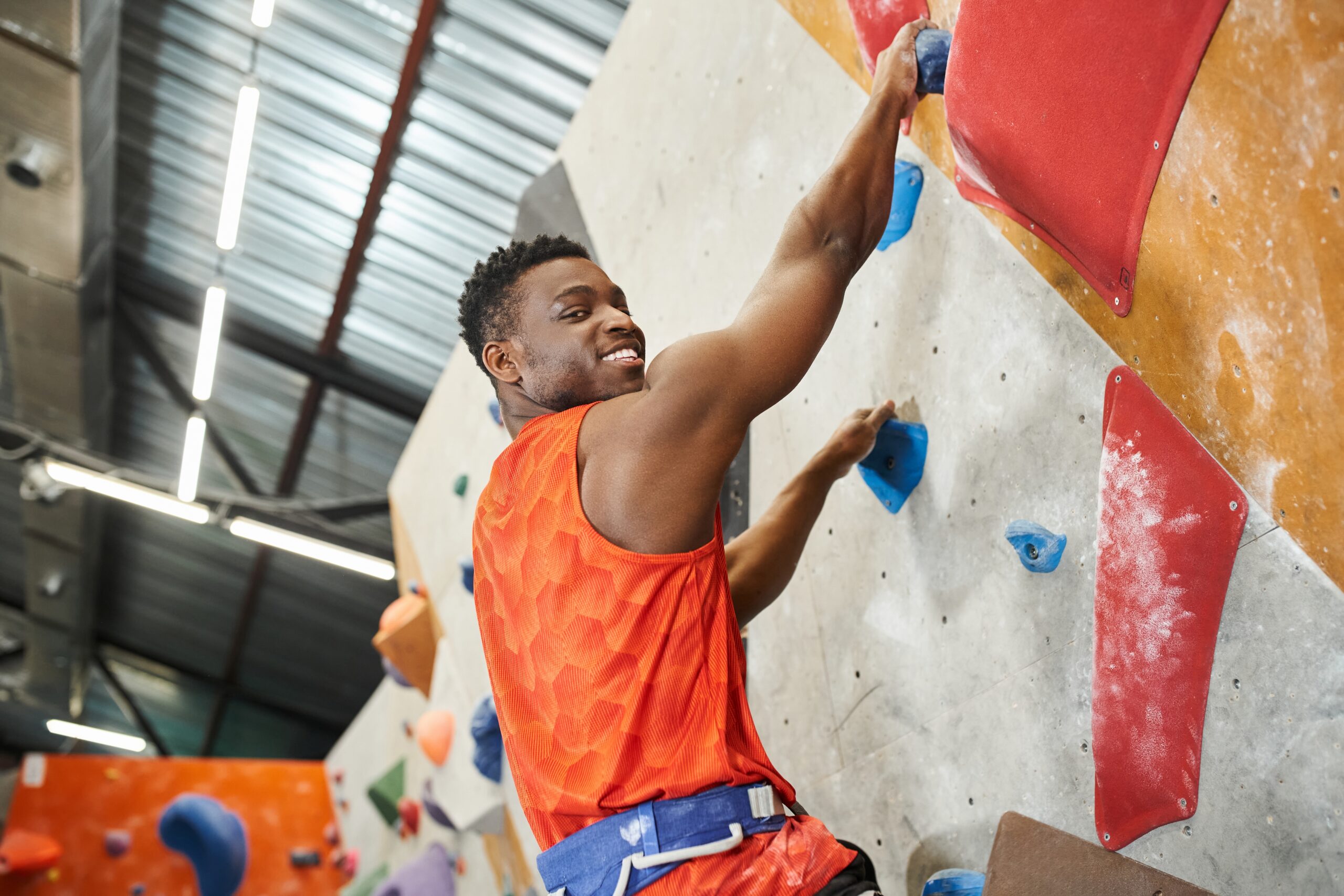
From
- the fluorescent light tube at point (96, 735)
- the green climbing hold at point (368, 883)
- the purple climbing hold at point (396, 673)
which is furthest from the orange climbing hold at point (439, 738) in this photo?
the fluorescent light tube at point (96, 735)

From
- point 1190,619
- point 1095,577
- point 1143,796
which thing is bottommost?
point 1143,796

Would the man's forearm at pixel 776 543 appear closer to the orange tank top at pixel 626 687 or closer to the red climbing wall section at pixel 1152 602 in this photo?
the orange tank top at pixel 626 687

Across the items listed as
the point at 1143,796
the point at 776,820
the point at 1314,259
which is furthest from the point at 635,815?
the point at 1314,259

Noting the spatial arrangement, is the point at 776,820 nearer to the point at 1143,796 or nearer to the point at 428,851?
the point at 1143,796

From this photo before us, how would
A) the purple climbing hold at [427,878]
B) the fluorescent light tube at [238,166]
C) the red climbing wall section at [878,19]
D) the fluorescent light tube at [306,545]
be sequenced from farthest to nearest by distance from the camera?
the fluorescent light tube at [306,545]
the fluorescent light tube at [238,166]
the purple climbing hold at [427,878]
the red climbing wall section at [878,19]

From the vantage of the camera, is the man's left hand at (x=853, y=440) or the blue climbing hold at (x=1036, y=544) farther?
the man's left hand at (x=853, y=440)

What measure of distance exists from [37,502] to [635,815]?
31.2 feet

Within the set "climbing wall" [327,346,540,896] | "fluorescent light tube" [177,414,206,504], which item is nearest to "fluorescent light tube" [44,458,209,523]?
"fluorescent light tube" [177,414,206,504]

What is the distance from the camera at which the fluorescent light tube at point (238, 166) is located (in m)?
6.39

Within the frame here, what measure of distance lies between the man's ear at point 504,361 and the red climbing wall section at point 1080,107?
0.73m

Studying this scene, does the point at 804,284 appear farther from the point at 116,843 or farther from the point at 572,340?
the point at 116,843

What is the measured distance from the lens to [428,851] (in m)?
4.78

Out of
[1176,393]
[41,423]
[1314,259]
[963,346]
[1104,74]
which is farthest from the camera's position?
[41,423]

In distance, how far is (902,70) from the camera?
5.71 ft
